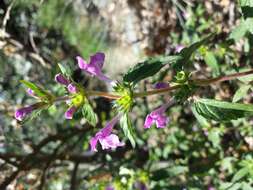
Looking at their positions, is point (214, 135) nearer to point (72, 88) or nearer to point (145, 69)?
point (145, 69)

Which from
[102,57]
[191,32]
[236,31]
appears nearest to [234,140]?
[191,32]

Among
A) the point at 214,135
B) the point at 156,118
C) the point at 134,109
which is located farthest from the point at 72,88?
the point at 134,109

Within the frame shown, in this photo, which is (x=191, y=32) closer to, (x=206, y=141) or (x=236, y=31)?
(x=206, y=141)

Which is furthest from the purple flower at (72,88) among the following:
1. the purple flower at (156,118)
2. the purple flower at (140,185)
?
the purple flower at (140,185)

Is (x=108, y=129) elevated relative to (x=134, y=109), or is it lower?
lower

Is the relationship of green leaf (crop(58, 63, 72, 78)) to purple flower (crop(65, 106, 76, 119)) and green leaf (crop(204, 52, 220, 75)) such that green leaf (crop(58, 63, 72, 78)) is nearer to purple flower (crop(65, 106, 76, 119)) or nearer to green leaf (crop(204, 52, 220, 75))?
purple flower (crop(65, 106, 76, 119))

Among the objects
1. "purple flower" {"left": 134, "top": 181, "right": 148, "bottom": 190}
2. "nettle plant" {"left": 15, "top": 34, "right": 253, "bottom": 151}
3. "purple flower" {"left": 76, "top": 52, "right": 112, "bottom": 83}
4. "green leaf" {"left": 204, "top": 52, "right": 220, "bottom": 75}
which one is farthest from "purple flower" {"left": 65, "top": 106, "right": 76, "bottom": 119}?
"purple flower" {"left": 134, "top": 181, "right": 148, "bottom": 190}
